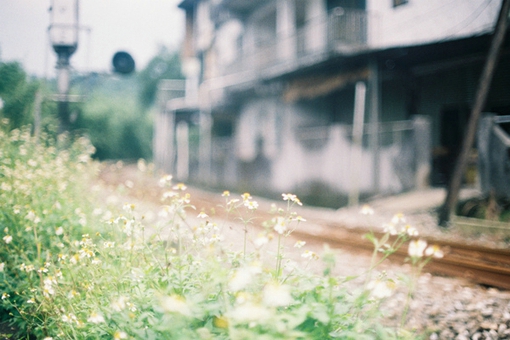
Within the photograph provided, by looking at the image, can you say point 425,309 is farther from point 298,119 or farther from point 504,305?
point 298,119

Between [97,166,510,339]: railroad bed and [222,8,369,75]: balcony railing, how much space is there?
6.65m

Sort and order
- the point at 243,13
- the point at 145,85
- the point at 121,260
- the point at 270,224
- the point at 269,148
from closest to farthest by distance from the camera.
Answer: the point at 270,224 < the point at 121,260 < the point at 269,148 < the point at 243,13 < the point at 145,85

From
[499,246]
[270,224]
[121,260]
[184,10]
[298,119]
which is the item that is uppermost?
[184,10]

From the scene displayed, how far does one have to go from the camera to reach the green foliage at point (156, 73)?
171 feet

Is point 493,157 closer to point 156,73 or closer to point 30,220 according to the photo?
point 30,220

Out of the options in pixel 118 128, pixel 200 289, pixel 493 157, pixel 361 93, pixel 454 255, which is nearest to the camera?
pixel 200 289

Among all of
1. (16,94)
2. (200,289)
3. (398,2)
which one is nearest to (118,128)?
(16,94)

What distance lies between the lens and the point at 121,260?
7.95 ft

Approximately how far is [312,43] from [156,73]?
140 ft

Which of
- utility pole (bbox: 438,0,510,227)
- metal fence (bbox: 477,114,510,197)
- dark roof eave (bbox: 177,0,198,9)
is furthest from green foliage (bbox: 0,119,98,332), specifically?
dark roof eave (bbox: 177,0,198,9)

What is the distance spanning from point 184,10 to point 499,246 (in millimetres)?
25310

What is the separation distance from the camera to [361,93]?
9625mm

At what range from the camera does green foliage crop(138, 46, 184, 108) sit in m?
52.2

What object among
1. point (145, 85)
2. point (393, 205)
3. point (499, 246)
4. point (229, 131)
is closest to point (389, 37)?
point (393, 205)
